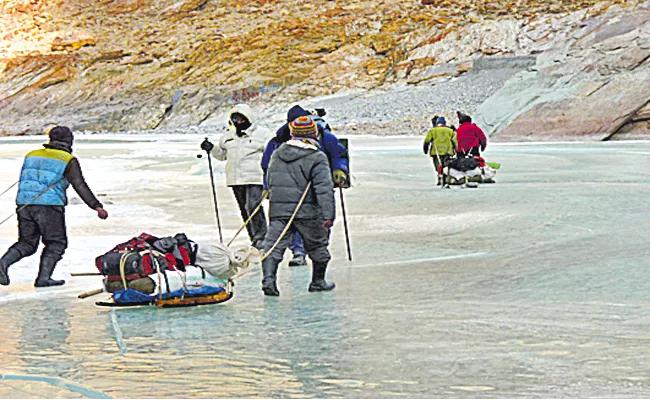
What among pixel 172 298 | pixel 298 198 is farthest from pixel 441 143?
pixel 172 298

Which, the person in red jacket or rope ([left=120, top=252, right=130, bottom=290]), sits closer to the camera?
rope ([left=120, top=252, right=130, bottom=290])

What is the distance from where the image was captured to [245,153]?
9.17m

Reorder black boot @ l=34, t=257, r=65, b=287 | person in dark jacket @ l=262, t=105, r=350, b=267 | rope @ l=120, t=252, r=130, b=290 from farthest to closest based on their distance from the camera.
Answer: person in dark jacket @ l=262, t=105, r=350, b=267
black boot @ l=34, t=257, r=65, b=287
rope @ l=120, t=252, r=130, b=290

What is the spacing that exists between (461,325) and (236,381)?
70.2 inches

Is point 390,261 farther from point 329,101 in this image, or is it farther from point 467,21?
point 467,21

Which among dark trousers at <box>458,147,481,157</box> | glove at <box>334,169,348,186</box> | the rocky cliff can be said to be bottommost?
dark trousers at <box>458,147,481,157</box>

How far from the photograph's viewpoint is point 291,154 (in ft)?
24.2

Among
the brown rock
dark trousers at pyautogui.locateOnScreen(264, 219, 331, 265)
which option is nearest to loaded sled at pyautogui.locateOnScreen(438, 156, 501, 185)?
dark trousers at pyautogui.locateOnScreen(264, 219, 331, 265)

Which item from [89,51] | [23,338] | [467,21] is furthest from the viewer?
[89,51]

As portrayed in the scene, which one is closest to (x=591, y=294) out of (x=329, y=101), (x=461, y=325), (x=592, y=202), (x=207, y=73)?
(x=461, y=325)

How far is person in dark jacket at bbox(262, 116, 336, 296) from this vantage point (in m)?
7.34

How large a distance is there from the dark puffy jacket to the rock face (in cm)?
3035

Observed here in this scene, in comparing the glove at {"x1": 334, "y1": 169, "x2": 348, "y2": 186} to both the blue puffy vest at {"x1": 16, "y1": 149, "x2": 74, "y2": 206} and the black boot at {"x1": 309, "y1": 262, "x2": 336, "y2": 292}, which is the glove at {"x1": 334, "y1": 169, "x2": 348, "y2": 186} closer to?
the black boot at {"x1": 309, "y1": 262, "x2": 336, "y2": 292}

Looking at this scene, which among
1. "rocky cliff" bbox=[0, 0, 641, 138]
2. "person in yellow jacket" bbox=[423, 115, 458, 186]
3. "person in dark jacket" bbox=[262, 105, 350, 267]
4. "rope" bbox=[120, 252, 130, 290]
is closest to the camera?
"rope" bbox=[120, 252, 130, 290]
